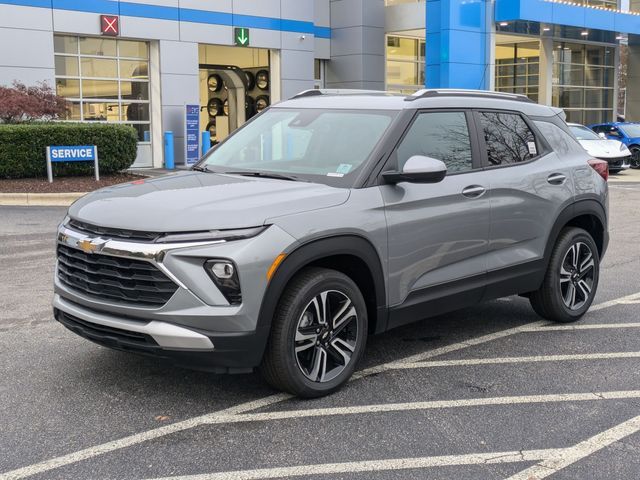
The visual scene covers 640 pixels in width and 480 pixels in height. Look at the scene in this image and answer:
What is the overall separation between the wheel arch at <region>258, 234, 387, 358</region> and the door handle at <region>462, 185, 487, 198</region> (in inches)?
38.2

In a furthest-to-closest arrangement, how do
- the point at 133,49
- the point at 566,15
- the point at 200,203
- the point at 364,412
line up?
the point at 566,15 < the point at 133,49 < the point at 364,412 < the point at 200,203

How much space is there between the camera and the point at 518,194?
226 inches

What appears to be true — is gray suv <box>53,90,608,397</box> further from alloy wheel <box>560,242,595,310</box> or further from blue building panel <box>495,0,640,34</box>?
blue building panel <box>495,0,640,34</box>

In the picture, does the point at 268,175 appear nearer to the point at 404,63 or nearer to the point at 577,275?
the point at 577,275

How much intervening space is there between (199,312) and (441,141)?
89.1 inches

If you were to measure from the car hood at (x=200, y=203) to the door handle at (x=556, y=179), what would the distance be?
212cm

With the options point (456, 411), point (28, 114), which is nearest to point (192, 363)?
point (456, 411)

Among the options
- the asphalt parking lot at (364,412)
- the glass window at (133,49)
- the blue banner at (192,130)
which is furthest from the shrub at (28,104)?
the asphalt parking lot at (364,412)

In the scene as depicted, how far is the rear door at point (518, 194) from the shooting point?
5621mm

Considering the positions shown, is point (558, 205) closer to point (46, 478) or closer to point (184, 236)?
point (184, 236)

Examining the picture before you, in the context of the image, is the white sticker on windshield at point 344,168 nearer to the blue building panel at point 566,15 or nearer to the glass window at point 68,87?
the glass window at point 68,87

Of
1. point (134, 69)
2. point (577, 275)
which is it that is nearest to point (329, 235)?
point (577, 275)

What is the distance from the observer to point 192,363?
4172 mm

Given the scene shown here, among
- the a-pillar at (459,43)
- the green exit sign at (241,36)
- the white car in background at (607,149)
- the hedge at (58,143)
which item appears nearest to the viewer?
the hedge at (58,143)
